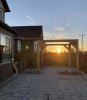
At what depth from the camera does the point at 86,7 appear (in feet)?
72.4

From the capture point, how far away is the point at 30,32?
3375cm

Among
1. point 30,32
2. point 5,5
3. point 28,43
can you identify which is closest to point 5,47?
point 5,5

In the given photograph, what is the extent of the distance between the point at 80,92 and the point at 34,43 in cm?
2174

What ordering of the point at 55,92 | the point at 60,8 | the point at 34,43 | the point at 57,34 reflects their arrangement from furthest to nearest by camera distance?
the point at 57,34, the point at 34,43, the point at 60,8, the point at 55,92

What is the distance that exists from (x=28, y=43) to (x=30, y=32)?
1859 millimetres

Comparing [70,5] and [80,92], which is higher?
[70,5]

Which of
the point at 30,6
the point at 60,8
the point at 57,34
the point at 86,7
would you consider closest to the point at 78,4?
the point at 86,7

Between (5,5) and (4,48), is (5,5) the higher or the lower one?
the higher one

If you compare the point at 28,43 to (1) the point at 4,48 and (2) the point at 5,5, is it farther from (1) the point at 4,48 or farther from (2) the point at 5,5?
(1) the point at 4,48

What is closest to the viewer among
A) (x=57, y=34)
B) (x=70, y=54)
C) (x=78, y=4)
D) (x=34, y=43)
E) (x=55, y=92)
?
(x=55, y=92)

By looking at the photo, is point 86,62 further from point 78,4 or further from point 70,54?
point 78,4

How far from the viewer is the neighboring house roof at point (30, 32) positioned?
32656 millimetres

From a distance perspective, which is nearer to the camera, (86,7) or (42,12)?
(86,7)

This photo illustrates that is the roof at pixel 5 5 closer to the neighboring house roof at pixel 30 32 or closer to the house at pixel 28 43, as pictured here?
the house at pixel 28 43
